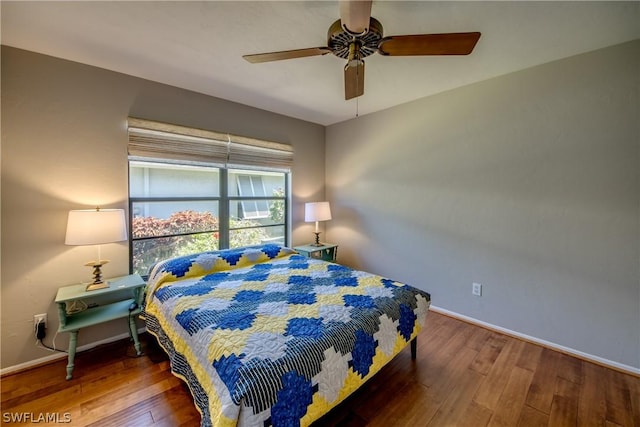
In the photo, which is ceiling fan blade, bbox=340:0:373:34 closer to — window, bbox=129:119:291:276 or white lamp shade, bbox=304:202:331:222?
window, bbox=129:119:291:276

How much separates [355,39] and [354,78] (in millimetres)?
330

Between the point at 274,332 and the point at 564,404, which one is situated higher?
the point at 274,332

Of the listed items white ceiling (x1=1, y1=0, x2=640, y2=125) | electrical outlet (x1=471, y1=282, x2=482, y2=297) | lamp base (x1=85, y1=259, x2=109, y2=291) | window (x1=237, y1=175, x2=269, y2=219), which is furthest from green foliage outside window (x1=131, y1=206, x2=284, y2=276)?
electrical outlet (x1=471, y1=282, x2=482, y2=297)

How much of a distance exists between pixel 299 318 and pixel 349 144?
2769 mm

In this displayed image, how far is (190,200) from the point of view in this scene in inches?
111

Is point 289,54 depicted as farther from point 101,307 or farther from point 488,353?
point 488,353

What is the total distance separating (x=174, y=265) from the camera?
2232 mm

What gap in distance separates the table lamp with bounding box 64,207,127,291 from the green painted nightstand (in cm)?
10

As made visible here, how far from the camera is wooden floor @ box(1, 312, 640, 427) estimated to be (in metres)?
1.55

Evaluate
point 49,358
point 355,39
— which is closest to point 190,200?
point 49,358

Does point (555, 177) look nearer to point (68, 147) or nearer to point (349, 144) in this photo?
point (349, 144)

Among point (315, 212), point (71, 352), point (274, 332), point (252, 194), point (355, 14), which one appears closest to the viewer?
point (355, 14)

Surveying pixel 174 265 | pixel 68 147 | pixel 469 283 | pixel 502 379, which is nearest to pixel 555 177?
pixel 469 283

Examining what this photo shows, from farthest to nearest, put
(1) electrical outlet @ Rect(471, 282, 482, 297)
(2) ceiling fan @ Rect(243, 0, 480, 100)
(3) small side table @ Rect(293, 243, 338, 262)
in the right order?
1. (3) small side table @ Rect(293, 243, 338, 262)
2. (1) electrical outlet @ Rect(471, 282, 482, 297)
3. (2) ceiling fan @ Rect(243, 0, 480, 100)
